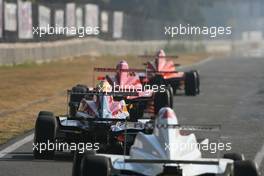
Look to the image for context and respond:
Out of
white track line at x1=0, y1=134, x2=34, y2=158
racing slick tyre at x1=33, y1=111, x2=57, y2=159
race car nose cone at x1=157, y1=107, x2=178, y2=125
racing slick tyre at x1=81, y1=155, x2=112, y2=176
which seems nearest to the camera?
racing slick tyre at x1=81, y1=155, x2=112, y2=176

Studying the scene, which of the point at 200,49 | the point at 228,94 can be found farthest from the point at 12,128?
the point at 200,49

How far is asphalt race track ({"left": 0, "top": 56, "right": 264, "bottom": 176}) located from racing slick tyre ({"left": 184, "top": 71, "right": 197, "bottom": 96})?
31 cm

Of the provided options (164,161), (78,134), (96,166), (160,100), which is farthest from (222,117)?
(96,166)

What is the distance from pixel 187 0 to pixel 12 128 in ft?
293

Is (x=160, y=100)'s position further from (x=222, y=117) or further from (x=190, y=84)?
(x=190, y=84)

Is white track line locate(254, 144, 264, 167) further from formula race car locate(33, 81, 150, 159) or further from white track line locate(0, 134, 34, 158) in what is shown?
white track line locate(0, 134, 34, 158)

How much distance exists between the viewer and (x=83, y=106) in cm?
1540

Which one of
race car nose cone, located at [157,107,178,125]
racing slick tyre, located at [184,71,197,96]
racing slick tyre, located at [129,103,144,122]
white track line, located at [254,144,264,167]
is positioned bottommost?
white track line, located at [254,144,264,167]

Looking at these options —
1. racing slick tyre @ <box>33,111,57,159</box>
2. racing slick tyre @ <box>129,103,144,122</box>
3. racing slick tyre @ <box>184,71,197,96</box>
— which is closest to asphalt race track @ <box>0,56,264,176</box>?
racing slick tyre @ <box>33,111,57,159</box>

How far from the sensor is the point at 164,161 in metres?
10.1

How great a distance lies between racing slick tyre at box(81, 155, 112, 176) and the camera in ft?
32.9

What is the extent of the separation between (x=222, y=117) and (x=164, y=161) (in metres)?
10.8

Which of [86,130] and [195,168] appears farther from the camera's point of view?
[86,130]

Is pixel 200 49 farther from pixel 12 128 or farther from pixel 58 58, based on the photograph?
pixel 12 128
